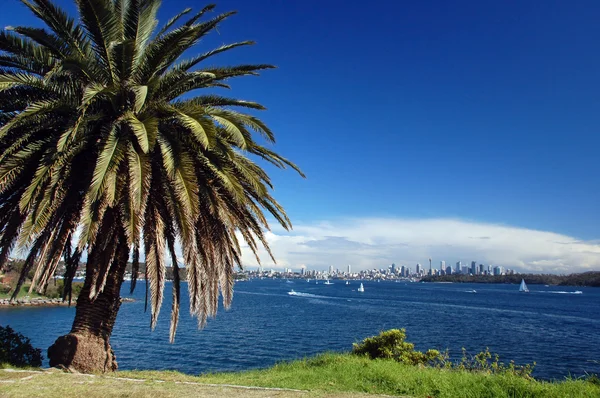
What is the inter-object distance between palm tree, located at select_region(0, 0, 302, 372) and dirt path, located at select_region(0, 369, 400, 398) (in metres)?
1.67

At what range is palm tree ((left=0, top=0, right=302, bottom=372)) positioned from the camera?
905 cm

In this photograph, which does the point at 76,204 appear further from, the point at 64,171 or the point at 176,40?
the point at 176,40

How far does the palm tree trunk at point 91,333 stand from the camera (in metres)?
10.1

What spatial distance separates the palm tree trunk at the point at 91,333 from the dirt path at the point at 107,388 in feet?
3.09

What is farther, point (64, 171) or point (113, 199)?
point (64, 171)

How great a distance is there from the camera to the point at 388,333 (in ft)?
53.3

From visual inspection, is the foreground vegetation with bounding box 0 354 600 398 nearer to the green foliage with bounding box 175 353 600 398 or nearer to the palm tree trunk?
the green foliage with bounding box 175 353 600 398

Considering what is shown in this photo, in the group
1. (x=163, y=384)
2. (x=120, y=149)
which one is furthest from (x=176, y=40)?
(x=163, y=384)

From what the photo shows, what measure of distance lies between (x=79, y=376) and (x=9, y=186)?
4573 millimetres

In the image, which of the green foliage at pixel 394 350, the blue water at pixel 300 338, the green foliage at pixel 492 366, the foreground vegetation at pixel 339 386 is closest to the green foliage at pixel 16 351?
the foreground vegetation at pixel 339 386

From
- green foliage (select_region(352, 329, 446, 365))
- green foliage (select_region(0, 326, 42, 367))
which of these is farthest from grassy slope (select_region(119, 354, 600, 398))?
green foliage (select_region(352, 329, 446, 365))

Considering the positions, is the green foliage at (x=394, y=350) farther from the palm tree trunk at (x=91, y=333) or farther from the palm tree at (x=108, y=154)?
the palm tree trunk at (x=91, y=333)

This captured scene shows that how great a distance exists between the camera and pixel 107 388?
772 cm

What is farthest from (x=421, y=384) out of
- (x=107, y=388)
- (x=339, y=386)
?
(x=107, y=388)
